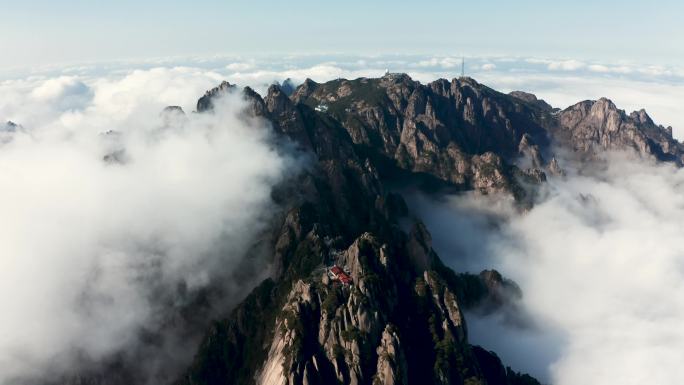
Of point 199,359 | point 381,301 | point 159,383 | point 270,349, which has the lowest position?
point 159,383

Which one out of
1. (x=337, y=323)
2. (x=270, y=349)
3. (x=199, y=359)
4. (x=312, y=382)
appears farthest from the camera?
(x=199, y=359)

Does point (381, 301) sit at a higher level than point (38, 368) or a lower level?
higher

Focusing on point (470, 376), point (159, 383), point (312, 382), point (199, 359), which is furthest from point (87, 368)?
point (470, 376)

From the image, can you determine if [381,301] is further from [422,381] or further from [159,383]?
[159,383]

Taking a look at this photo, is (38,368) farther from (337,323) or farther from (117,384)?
(337,323)

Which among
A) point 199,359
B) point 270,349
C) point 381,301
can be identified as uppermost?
point 381,301

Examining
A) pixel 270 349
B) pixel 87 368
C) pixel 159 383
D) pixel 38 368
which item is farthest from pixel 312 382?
pixel 38 368

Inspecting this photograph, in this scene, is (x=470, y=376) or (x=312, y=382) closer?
(x=312, y=382)

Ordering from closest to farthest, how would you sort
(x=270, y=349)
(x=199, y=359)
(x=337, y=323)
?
(x=337, y=323), (x=270, y=349), (x=199, y=359)

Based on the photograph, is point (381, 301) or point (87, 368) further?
point (87, 368)
